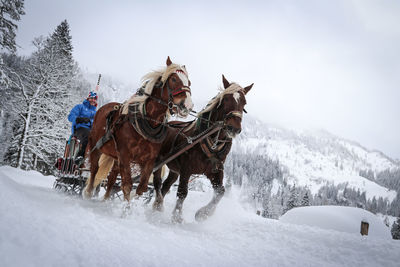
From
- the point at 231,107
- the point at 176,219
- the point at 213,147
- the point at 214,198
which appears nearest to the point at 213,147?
the point at 213,147

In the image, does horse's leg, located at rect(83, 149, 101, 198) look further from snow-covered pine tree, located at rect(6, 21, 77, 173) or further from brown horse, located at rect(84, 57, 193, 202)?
snow-covered pine tree, located at rect(6, 21, 77, 173)

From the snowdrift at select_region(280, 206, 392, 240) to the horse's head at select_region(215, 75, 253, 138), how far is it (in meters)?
5.73

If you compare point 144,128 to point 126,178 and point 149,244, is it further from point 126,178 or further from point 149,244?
point 149,244

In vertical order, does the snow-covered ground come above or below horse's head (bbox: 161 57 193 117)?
below

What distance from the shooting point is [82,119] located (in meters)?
6.30

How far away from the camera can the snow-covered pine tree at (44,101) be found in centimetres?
1387

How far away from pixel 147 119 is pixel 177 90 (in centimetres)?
72

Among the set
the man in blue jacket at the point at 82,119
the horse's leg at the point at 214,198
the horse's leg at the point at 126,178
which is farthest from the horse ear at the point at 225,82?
the man in blue jacket at the point at 82,119

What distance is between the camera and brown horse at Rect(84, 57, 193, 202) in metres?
3.91

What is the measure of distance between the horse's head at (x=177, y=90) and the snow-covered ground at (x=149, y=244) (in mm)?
1838

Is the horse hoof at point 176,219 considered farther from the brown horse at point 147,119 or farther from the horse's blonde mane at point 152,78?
the horse's blonde mane at point 152,78

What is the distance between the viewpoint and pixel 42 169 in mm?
22141

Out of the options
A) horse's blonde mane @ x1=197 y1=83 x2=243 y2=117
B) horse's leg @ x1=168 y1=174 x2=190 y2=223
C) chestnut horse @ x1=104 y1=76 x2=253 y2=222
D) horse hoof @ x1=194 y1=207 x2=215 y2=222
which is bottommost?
horse hoof @ x1=194 y1=207 x2=215 y2=222

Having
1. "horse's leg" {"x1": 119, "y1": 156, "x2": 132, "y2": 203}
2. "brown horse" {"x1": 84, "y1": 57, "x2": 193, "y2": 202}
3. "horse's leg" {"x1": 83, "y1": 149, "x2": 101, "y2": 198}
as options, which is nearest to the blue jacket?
"horse's leg" {"x1": 83, "y1": 149, "x2": 101, "y2": 198}
